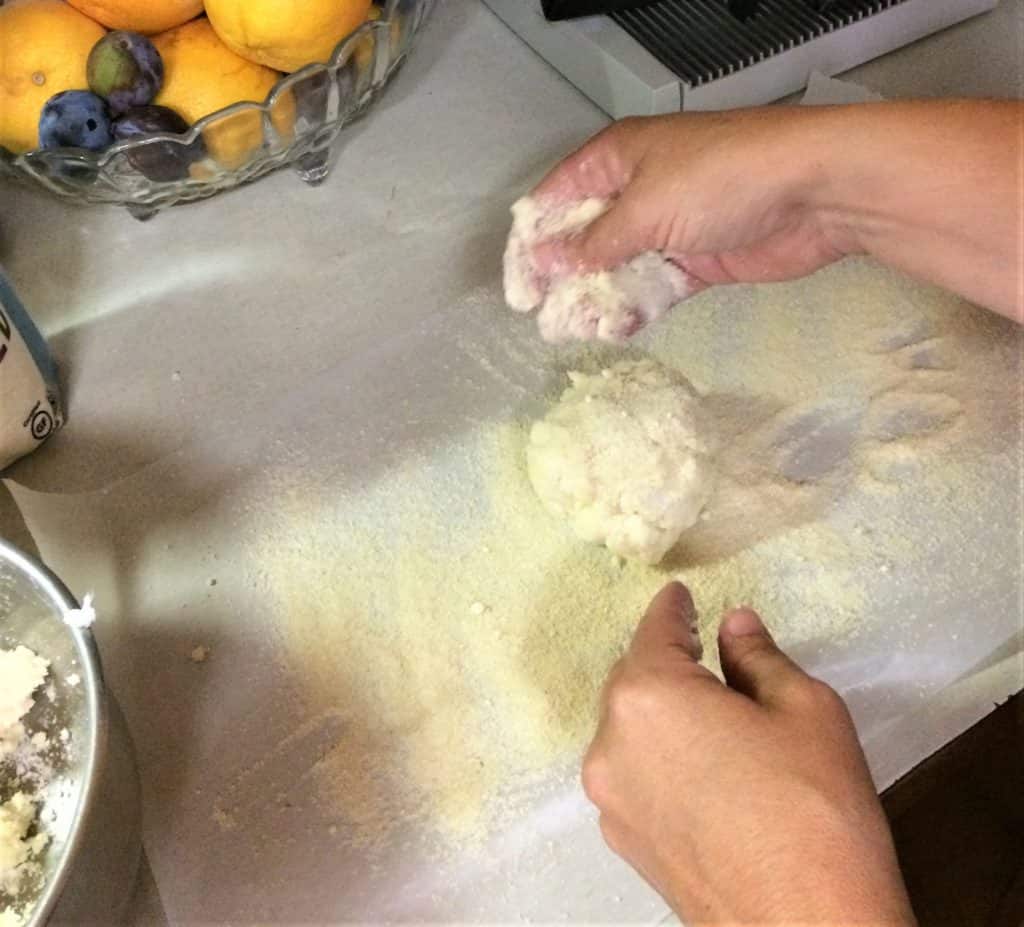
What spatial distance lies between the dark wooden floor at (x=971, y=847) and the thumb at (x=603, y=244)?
460 mm

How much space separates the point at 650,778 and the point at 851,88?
0.65m

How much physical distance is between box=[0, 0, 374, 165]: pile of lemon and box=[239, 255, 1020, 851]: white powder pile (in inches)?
10.0

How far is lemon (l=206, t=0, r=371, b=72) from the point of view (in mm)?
662

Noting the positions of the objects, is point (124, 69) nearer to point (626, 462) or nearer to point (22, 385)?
point (22, 385)

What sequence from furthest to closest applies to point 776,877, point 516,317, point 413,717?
point 516,317 < point 413,717 < point 776,877

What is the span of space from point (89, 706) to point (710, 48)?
0.69 meters

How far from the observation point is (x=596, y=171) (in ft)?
2.31

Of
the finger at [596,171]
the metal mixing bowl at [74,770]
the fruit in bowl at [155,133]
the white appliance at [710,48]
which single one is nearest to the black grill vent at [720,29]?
the white appliance at [710,48]

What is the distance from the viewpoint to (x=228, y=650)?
0.68 m

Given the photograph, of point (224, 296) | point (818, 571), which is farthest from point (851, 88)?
point (224, 296)

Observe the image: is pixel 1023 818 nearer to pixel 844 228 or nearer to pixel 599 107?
pixel 844 228

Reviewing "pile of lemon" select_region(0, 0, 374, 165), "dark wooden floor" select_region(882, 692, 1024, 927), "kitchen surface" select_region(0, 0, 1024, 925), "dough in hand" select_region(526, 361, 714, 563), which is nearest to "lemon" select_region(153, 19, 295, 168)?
"pile of lemon" select_region(0, 0, 374, 165)

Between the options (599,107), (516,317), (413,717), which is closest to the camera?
(413,717)

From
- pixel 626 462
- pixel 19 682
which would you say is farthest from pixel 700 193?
pixel 19 682
